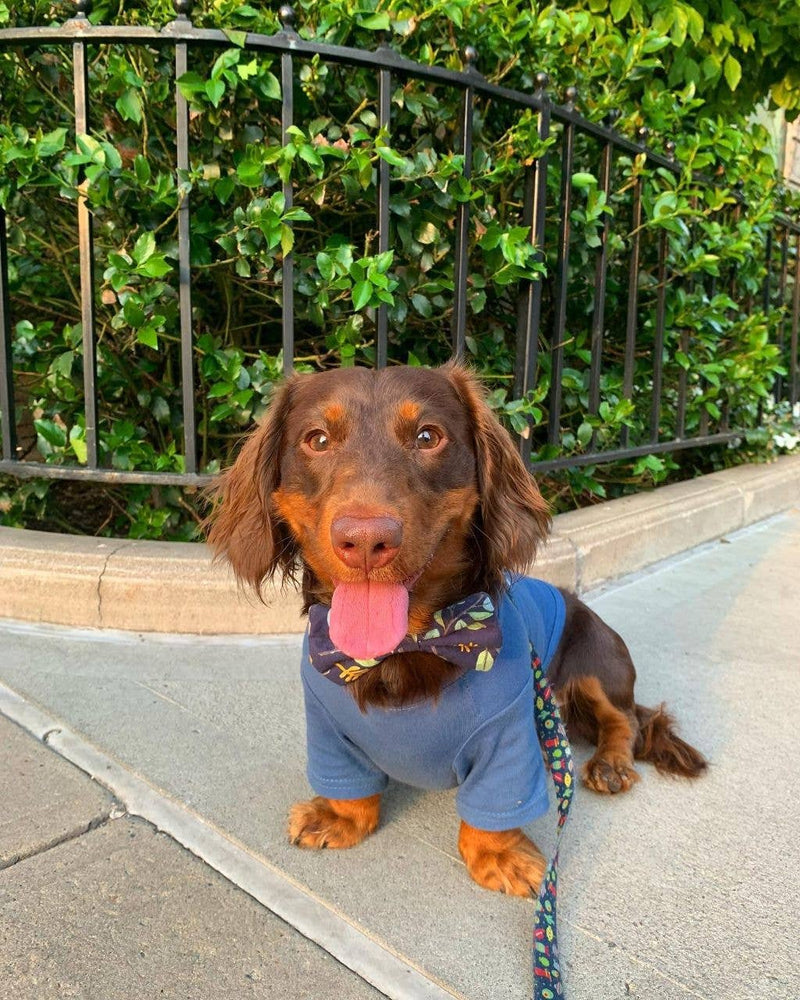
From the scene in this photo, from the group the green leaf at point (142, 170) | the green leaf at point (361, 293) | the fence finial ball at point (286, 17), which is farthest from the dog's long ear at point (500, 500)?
the fence finial ball at point (286, 17)

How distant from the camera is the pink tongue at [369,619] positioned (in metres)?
1.67

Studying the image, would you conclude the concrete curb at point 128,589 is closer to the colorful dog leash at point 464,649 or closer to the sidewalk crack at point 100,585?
the sidewalk crack at point 100,585

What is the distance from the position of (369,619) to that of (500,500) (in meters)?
0.53

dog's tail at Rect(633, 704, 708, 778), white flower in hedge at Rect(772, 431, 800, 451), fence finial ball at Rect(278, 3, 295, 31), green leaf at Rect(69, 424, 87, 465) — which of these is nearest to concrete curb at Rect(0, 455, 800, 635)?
green leaf at Rect(69, 424, 87, 465)

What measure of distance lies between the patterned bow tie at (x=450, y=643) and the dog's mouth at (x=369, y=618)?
0.08 meters

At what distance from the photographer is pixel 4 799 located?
76.9 inches

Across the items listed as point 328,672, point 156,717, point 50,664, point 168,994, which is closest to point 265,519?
point 328,672

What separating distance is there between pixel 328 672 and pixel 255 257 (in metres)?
1.93

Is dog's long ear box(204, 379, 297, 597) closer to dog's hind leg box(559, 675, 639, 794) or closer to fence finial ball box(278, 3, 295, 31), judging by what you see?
dog's hind leg box(559, 675, 639, 794)

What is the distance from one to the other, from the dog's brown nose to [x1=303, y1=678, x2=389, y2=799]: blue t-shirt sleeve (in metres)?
0.52

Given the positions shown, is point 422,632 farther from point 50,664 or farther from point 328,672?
point 50,664

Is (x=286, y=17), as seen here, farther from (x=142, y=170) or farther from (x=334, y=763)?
(x=334, y=763)

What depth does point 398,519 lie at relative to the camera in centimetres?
160

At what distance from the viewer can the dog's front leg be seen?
188 cm
